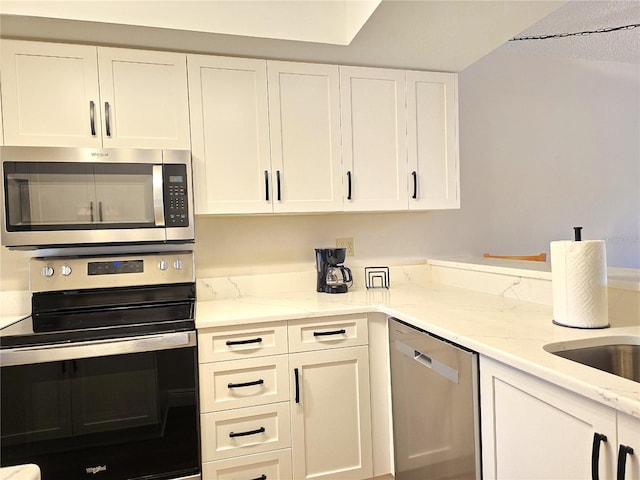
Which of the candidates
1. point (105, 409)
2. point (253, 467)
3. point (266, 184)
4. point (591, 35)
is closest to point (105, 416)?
point (105, 409)

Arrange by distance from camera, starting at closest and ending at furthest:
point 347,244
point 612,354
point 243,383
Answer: point 612,354 < point 243,383 < point 347,244

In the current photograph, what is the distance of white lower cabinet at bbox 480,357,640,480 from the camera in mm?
796

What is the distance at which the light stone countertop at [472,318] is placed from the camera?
84 cm

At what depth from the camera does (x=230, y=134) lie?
A: 74.4 inches

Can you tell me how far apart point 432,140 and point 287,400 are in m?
1.58

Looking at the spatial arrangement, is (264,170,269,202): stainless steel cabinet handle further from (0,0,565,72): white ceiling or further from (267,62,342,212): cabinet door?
(0,0,565,72): white ceiling

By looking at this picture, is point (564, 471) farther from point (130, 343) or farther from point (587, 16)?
point (587, 16)

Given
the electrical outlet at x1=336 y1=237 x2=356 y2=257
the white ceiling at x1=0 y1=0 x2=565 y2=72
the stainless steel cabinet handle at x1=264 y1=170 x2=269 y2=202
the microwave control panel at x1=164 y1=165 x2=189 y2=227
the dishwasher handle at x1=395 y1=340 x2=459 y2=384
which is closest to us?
the dishwasher handle at x1=395 y1=340 x2=459 y2=384

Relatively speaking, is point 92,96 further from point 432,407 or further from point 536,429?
point 536,429

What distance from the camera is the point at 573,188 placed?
2943 mm

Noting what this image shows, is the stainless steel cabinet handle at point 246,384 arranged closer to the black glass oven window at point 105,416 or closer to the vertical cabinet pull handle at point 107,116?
the black glass oven window at point 105,416

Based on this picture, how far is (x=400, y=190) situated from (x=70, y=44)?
5.68 feet

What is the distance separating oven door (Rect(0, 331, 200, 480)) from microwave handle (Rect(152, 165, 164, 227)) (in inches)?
21.8

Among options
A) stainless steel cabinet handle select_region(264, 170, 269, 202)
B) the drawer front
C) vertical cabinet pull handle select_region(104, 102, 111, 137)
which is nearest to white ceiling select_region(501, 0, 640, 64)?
stainless steel cabinet handle select_region(264, 170, 269, 202)
